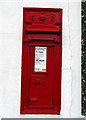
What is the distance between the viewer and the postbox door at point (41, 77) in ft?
11.2

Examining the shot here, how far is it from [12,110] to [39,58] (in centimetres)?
105

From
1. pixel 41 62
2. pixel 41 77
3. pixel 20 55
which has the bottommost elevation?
Answer: pixel 41 77

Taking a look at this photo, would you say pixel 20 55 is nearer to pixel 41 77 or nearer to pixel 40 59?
pixel 40 59

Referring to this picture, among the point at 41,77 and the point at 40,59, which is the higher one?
the point at 40,59

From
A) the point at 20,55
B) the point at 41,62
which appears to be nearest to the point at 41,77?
the point at 41,62

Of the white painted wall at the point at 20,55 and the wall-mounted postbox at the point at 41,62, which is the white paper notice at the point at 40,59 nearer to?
the wall-mounted postbox at the point at 41,62

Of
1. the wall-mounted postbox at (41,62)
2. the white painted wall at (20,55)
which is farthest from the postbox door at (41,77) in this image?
the white painted wall at (20,55)

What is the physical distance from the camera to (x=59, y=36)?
348 cm

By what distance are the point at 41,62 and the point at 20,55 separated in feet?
1.32

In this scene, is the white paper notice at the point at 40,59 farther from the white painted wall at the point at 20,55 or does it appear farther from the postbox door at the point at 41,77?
the white painted wall at the point at 20,55

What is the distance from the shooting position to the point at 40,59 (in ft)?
11.3

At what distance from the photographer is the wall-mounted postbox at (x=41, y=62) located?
135 inches

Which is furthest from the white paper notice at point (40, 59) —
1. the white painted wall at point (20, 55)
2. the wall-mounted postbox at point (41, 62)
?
the white painted wall at point (20, 55)

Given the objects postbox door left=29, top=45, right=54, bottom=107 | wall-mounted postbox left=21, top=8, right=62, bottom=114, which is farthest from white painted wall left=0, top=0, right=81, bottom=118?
postbox door left=29, top=45, right=54, bottom=107
